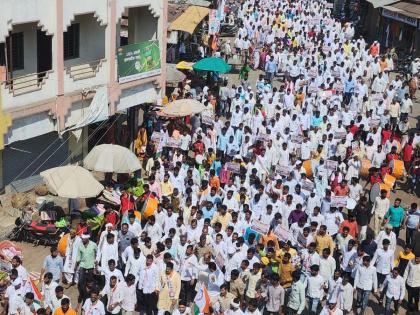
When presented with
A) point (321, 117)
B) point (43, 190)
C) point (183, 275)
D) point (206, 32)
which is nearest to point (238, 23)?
point (206, 32)

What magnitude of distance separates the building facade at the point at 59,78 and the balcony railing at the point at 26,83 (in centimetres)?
2

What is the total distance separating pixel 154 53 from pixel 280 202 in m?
7.11

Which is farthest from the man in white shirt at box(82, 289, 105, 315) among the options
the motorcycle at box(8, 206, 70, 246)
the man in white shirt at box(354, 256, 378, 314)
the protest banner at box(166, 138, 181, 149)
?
the protest banner at box(166, 138, 181, 149)

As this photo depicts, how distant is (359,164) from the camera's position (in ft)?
60.0

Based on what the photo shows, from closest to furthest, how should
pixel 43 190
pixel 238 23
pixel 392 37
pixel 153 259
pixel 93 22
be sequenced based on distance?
pixel 153 259, pixel 43 190, pixel 93 22, pixel 392 37, pixel 238 23

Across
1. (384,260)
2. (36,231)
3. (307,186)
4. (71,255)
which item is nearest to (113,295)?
(71,255)

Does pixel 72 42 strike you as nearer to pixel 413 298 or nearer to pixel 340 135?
pixel 340 135

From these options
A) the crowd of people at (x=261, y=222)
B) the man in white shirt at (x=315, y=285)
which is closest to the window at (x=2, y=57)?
the crowd of people at (x=261, y=222)

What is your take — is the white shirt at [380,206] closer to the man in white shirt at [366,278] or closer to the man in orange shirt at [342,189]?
the man in orange shirt at [342,189]

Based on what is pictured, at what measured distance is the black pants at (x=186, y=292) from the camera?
13.2 metres

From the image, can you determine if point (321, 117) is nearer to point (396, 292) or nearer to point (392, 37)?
point (396, 292)

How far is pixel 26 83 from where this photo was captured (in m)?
17.3

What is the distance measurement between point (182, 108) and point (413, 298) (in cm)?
888

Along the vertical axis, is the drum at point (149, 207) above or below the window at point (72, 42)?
below
